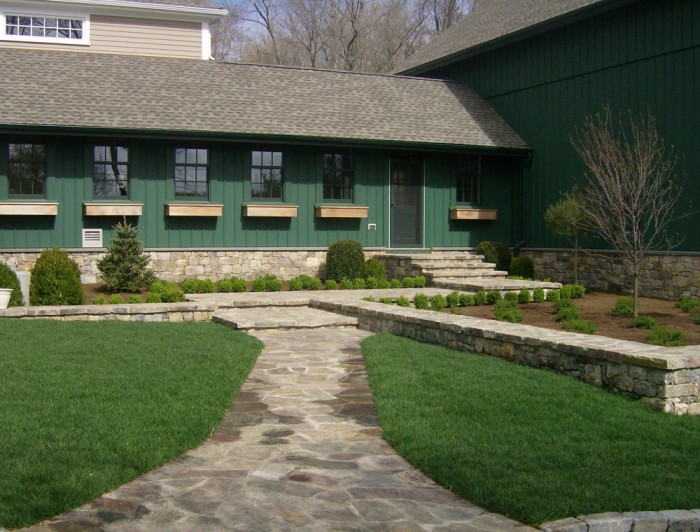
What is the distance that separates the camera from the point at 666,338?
31.0 ft

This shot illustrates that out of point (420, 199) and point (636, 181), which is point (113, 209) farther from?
point (636, 181)

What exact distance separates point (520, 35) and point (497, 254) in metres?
5.25

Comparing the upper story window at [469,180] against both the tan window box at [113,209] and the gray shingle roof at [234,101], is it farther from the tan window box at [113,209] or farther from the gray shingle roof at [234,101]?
the tan window box at [113,209]

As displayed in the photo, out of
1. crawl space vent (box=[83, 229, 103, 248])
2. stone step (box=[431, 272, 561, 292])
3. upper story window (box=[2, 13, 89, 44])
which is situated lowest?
stone step (box=[431, 272, 561, 292])

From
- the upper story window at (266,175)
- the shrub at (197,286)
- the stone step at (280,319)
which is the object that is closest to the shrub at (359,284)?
the upper story window at (266,175)

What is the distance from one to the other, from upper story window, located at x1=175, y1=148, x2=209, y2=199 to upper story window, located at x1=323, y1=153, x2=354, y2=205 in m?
2.77

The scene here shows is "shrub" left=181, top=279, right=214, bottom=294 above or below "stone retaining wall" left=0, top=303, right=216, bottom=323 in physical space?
above

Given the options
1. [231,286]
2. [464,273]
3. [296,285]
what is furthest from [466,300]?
[231,286]

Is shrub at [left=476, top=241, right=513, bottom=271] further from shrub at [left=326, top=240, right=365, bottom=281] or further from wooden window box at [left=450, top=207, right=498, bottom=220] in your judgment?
shrub at [left=326, top=240, right=365, bottom=281]

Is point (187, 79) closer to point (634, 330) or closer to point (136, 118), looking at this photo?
point (136, 118)

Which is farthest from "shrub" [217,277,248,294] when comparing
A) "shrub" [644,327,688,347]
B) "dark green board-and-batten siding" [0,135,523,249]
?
"shrub" [644,327,688,347]

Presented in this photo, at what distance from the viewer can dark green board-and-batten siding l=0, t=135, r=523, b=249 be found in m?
16.7

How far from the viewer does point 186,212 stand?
17.3m

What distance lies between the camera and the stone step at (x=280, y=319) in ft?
38.3
